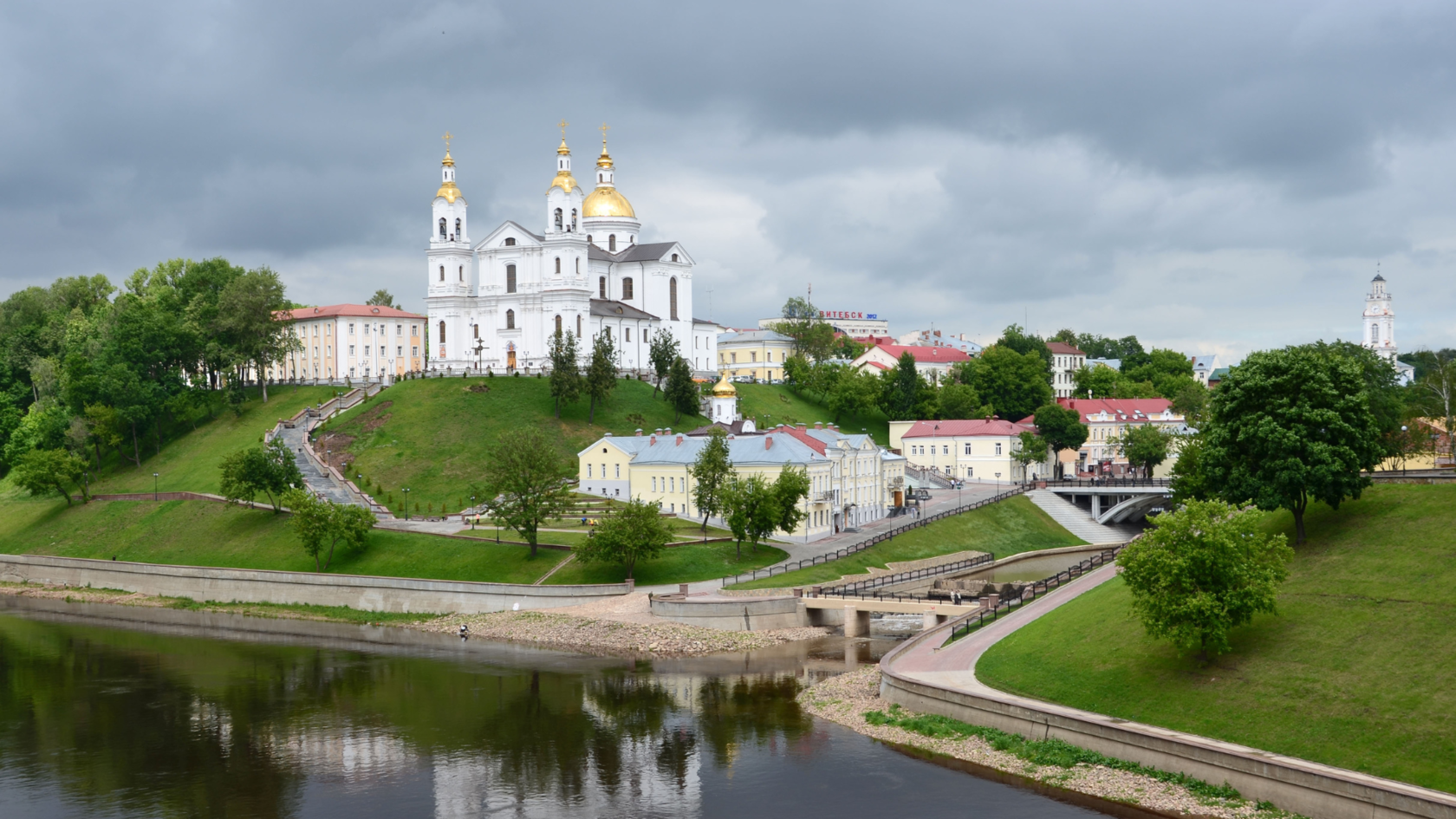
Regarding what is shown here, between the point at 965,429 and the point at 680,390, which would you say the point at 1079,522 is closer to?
the point at 965,429

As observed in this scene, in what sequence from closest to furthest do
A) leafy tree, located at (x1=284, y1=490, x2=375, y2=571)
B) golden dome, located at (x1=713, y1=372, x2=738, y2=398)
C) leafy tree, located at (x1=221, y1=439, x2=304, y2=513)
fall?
leafy tree, located at (x1=284, y1=490, x2=375, y2=571)
leafy tree, located at (x1=221, y1=439, x2=304, y2=513)
golden dome, located at (x1=713, y1=372, x2=738, y2=398)

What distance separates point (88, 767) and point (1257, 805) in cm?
3487

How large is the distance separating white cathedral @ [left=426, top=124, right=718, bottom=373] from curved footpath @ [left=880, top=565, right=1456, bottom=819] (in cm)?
6606

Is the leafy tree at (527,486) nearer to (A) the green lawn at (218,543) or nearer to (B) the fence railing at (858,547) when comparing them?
(A) the green lawn at (218,543)

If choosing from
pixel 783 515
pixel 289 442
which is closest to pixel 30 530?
pixel 289 442

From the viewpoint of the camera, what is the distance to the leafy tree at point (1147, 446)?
343ft

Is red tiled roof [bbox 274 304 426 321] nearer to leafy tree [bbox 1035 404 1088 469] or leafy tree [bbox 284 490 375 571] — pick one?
leafy tree [bbox 284 490 375 571]

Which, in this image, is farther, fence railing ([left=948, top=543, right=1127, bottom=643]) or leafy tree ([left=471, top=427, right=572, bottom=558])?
leafy tree ([left=471, top=427, right=572, bottom=558])

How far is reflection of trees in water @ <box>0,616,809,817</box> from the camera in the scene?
1495 inches

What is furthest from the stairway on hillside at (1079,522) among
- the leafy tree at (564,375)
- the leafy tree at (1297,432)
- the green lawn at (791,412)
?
the leafy tree at (1297,432)

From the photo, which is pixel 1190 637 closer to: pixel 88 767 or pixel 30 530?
pixel 88 767

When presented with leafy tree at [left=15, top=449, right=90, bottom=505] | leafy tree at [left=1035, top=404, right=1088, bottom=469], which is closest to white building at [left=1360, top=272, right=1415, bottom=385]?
leafy tree at [left=1035, top=404, right=1088, bottom=469]

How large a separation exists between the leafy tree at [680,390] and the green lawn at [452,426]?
42.2 inches

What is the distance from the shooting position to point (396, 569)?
A: 70875 millimetres
